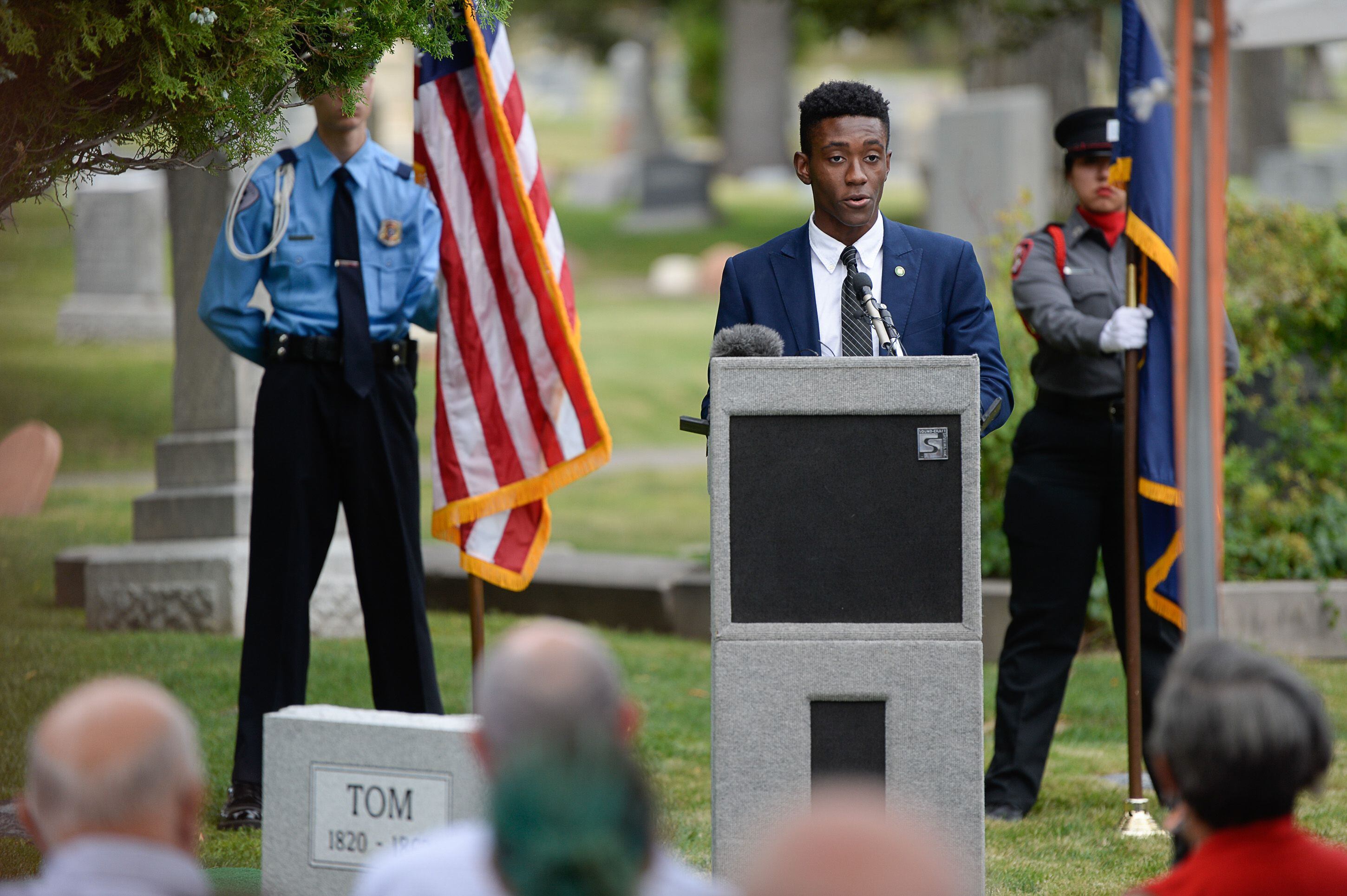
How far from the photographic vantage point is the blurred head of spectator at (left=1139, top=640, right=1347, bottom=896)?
2.48 meters

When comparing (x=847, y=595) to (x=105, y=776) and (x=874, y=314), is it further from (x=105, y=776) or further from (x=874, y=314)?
(x=105, y=776)

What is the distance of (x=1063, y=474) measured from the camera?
572 cm

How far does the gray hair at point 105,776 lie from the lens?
2.25 meters

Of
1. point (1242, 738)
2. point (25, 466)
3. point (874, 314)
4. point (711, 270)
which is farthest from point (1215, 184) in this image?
point (711, 270)

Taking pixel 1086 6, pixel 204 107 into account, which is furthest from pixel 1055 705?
pixel 1086 6

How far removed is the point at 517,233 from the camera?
221 inches

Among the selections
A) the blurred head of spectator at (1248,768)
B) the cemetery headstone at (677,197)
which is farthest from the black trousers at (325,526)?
the cemetery headstone at (677,197)

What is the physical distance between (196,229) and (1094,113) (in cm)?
484

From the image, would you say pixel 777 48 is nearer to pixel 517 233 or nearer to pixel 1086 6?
pixel 1086 6

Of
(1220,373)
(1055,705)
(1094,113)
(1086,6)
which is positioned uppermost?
(1086,6)

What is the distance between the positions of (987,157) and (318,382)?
Result: 1060 centimetres

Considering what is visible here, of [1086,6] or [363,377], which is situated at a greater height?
[1086,6]

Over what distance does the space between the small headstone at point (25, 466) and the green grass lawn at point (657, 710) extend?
0.66 m

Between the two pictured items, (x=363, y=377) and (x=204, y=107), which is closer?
(x=204, y=107)
